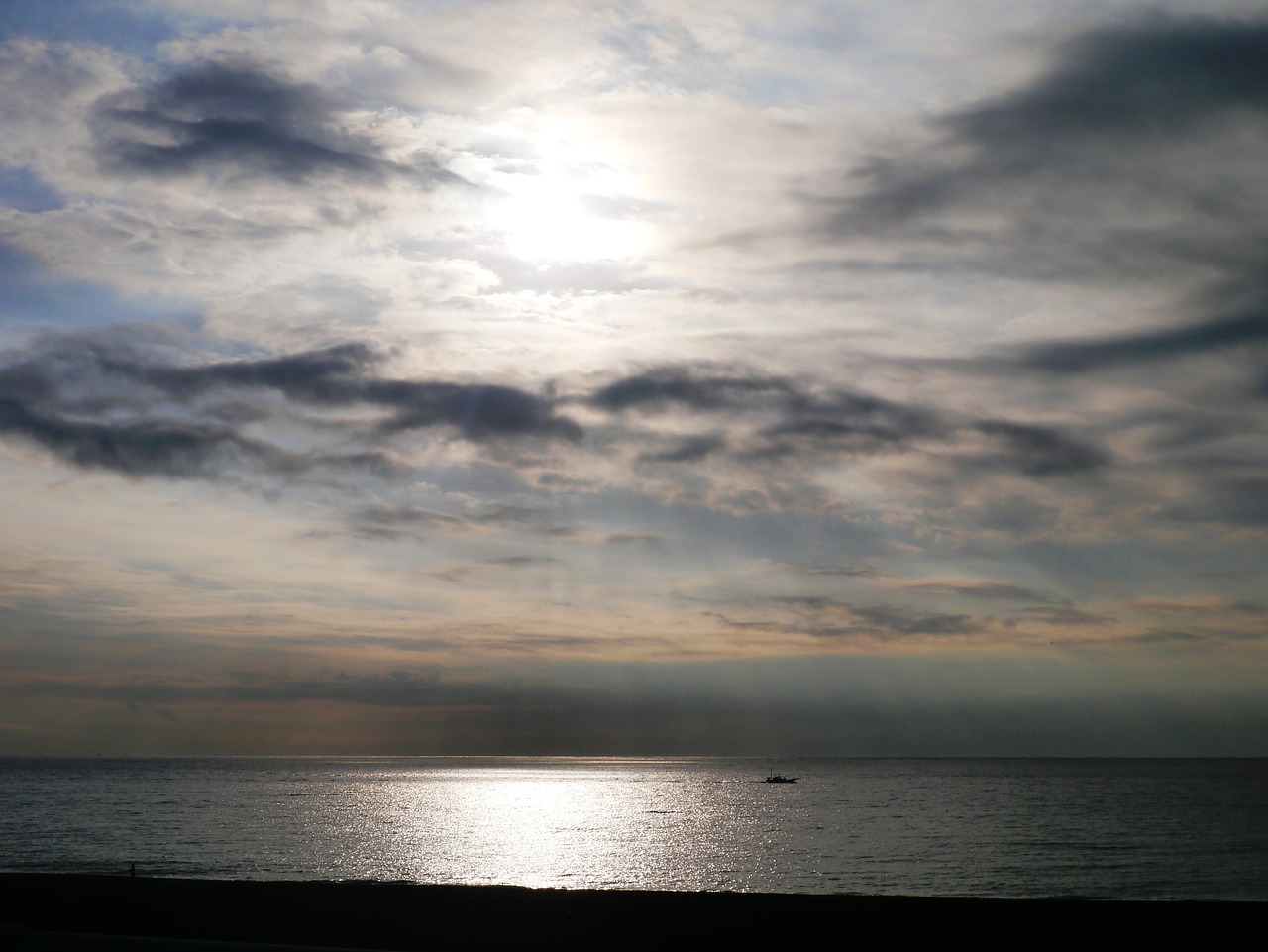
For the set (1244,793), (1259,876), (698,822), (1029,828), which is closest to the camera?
(1259,876)

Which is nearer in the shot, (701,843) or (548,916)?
(548,916)

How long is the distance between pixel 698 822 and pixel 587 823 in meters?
13.2

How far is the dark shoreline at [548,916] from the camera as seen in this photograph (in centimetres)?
2098

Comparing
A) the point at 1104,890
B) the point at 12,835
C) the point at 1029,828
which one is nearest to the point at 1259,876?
the point at 1104,890

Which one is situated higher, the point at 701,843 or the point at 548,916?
the point at 548,916

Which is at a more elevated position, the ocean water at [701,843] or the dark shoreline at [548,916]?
the dark shoreline at [548,916]

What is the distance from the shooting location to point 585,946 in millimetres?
19875

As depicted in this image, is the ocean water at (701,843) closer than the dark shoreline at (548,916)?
No

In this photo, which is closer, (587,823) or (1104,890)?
(1104,890)

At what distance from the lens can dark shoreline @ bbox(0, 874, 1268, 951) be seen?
2098 cm

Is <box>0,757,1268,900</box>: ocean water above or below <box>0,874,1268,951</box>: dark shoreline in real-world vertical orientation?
below

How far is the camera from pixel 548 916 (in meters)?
22.7

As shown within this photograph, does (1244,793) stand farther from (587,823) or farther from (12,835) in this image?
(12,835)

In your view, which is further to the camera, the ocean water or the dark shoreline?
the ocean water
